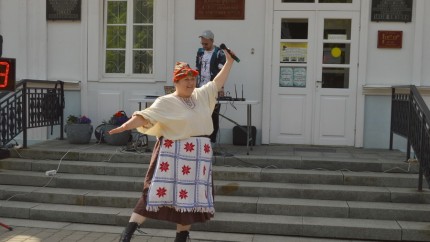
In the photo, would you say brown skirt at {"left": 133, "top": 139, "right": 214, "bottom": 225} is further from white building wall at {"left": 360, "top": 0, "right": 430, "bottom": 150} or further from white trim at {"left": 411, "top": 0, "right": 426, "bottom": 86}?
white trim at {"left": 411, "top": 0, "right": 426, "bottom": 86}

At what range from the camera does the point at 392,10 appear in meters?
8.48

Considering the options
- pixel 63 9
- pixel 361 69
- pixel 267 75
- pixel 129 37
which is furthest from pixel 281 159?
pixel 63 9

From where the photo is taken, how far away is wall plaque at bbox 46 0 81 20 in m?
9.29

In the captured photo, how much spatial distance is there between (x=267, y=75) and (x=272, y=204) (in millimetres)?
3109

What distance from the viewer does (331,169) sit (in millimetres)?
7148

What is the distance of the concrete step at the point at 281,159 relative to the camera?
23.3 feet

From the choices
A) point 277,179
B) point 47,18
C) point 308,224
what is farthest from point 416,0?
point 47,18

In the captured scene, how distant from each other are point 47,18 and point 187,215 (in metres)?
6.04

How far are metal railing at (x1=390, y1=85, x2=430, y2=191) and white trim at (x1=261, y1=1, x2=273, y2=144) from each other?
1999 mm

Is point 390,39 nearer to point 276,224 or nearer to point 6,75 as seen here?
point 276,224

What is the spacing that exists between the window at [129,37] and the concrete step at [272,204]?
3191 mm

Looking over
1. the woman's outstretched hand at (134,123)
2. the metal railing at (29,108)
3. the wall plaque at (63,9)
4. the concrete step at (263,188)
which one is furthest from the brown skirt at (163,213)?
the wall plaque at (63,9)

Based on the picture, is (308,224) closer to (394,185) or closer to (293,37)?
(394,185)

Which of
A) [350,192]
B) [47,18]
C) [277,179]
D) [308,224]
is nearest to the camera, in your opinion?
[308,224]
